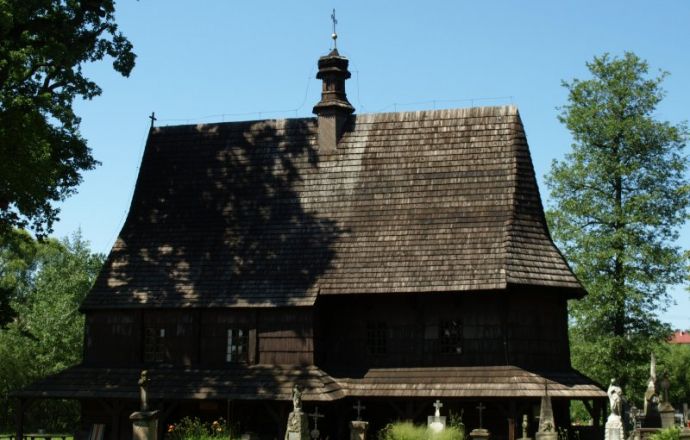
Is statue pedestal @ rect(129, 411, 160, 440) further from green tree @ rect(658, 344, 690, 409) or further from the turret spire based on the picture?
green tree @ rect(658, 344, 690, 409)

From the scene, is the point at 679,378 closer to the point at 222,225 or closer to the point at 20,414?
the point at 222,225

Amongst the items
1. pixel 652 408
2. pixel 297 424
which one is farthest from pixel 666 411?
pixel 297 424

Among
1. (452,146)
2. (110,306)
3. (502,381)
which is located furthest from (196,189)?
(502,381)

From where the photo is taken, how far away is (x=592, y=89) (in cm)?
3253

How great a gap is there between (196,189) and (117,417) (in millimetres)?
7498

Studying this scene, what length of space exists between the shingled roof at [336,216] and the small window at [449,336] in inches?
58.2

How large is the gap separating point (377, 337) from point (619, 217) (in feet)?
35.1

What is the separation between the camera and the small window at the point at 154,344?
26.8 metres

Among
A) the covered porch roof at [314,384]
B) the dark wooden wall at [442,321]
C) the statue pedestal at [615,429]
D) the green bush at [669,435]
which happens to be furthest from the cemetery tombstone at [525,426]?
the green bush at [669,435]

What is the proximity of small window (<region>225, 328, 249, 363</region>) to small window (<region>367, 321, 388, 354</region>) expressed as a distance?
3.49 m

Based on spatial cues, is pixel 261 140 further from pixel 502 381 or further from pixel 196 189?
pixel 502 381

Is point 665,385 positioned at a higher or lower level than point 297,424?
higher

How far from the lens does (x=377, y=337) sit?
1026 inches

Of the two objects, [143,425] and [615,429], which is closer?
[143,425]
